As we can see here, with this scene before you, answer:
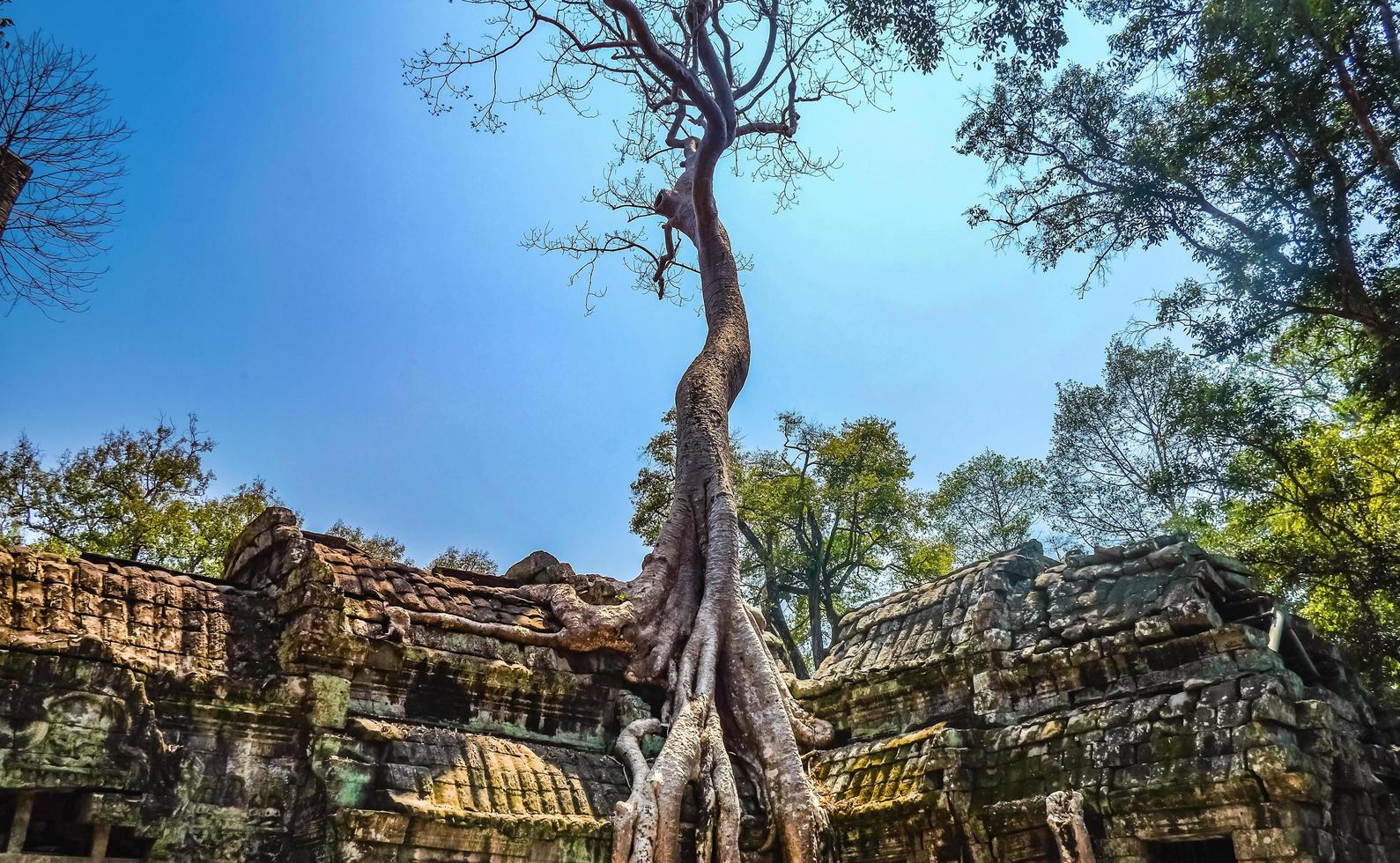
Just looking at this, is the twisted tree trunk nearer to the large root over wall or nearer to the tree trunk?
the large root over wall

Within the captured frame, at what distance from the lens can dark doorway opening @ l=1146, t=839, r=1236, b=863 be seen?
246 inches

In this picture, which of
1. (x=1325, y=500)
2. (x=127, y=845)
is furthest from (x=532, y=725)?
(x=1325, y=500)

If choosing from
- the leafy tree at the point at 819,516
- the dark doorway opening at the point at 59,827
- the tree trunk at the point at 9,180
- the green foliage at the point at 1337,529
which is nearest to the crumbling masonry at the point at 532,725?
the dark doorway opening at the point at 59,827

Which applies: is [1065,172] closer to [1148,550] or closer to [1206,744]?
[1148,550]

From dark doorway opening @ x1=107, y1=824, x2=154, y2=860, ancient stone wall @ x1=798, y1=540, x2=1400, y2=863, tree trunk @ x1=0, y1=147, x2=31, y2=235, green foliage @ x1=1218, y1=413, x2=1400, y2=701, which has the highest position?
tree trunk @ x1=0, y1=147, x2=31, y2=235

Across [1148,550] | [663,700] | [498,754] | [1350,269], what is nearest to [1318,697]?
[1148,550]

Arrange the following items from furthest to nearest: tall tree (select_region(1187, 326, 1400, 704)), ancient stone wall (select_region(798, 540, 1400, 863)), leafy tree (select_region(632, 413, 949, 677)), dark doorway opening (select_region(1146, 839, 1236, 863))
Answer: leafy tree (select_region(632, 413, 949, 677)) < tall tree (select_region(1187, 326, 1400, 704)) < dark doorway opening (select_region(1146, 839, 1236, 863)) < ancient stone wall (select_region(798, 540, 1400, 863))

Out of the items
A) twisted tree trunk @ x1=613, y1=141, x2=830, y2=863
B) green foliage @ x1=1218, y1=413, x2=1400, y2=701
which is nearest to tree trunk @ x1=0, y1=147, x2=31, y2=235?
twisted tree trunk @ x1=613, y1=141, x2=830, y2=863

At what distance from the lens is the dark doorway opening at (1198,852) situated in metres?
6.25

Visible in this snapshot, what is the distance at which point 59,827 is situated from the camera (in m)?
4.72

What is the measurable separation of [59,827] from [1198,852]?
22.6 ft

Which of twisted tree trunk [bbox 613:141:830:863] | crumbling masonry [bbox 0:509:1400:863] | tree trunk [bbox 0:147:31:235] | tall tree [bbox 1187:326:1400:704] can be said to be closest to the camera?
crumbling masonry [bbox 0:509:1400:863]

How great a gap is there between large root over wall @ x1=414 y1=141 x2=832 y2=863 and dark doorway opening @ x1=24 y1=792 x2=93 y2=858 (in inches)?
89.7

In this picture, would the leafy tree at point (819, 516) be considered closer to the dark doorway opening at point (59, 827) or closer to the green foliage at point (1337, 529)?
the green foliage at point (1337, 529)
